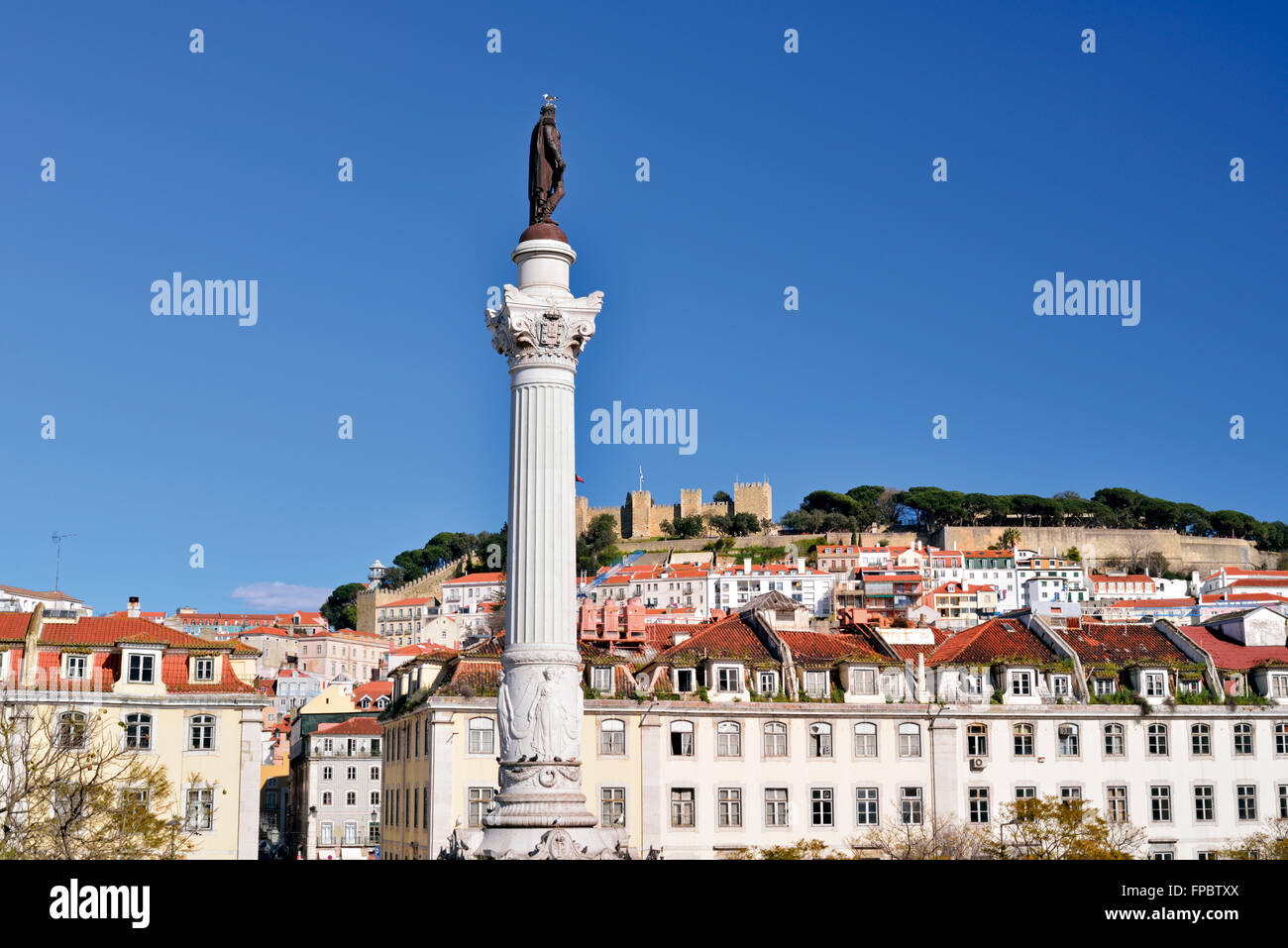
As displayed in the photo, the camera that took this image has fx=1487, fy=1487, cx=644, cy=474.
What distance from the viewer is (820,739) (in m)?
41.9

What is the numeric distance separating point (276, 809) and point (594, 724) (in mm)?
37118

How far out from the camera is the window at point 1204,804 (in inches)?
1684

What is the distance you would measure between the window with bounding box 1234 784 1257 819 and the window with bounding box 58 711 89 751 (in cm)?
3148

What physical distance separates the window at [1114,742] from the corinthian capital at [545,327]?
29.7 meters

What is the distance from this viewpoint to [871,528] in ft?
573

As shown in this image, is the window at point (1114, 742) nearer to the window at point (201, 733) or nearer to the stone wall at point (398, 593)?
the window at point (201, 733)

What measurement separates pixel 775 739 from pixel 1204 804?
12.7m

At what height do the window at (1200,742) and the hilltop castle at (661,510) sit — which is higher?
the hilltop castle at (661,510)

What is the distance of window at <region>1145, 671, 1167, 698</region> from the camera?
43750mm

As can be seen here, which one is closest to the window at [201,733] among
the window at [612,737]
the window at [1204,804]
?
the window at [612,737]

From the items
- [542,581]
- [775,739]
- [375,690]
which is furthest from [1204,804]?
[375,690]
